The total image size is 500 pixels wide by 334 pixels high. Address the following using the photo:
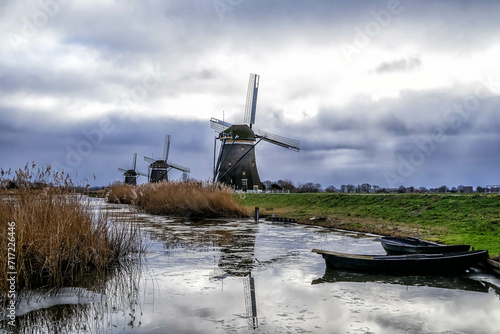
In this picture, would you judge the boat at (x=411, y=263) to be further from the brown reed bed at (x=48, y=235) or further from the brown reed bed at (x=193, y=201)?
the brown reed bed at (x=193, y=201)

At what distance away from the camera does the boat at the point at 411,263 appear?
31.2 ft

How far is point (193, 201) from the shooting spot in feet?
77.0

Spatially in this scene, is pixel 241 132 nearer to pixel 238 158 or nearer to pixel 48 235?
pixel 238 158

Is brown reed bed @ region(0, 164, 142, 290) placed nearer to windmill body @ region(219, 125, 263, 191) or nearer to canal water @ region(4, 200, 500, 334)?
canal water @ region(4, 200, 500, 334)

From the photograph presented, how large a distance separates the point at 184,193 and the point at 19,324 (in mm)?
18548

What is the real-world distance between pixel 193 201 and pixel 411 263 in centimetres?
1547

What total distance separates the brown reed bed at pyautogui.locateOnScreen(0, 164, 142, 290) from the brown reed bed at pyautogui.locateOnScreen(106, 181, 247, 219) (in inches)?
522

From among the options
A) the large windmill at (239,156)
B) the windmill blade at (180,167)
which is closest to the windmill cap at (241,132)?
the large windmill at (239,156)

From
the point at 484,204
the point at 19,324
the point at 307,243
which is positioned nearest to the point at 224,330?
the point at 19,324

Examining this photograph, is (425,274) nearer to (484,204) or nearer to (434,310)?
(434,310)

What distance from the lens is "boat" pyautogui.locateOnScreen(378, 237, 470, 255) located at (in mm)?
11109

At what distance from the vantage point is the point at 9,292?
668cm

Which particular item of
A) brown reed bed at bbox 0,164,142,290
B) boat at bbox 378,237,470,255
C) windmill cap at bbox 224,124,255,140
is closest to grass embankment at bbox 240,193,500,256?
boat at bbox 378,237,470,255

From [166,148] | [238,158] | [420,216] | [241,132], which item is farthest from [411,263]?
[166,148]
